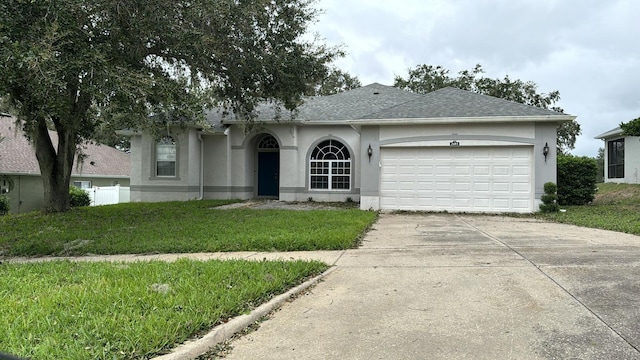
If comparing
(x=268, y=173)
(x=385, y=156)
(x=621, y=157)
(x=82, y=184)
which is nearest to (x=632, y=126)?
(x=385, y=156)

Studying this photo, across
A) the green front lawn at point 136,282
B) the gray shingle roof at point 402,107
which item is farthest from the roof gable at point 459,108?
the green front lawn at point 136,282

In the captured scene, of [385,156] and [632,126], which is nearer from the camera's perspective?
[632,126]

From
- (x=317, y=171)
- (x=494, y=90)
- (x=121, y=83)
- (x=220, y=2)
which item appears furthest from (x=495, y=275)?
(x=494, y=90)

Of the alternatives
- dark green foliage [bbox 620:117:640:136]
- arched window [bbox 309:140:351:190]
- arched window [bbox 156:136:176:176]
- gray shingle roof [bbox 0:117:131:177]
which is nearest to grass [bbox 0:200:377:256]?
arched window [bbox 156:136:176:176]

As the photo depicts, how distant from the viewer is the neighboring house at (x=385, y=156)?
14.1 m

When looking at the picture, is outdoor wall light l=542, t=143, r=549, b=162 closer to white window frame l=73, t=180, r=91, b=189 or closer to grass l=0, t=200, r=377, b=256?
grass l=0, t=200, r=377, b=256

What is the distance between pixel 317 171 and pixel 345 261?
12.5 meters

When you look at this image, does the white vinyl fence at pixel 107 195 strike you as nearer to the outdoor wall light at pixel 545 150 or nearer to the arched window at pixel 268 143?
the arched window at pixel 268 143

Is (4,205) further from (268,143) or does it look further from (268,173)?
(268,143)

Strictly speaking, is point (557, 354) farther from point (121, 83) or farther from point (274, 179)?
point (274, 179)

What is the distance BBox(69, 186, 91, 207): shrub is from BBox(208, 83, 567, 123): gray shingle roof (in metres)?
7.58

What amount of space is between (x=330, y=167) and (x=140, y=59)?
10374 mm

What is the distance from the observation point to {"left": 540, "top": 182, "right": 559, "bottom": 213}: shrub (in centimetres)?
1367

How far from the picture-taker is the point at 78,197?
2102cm
